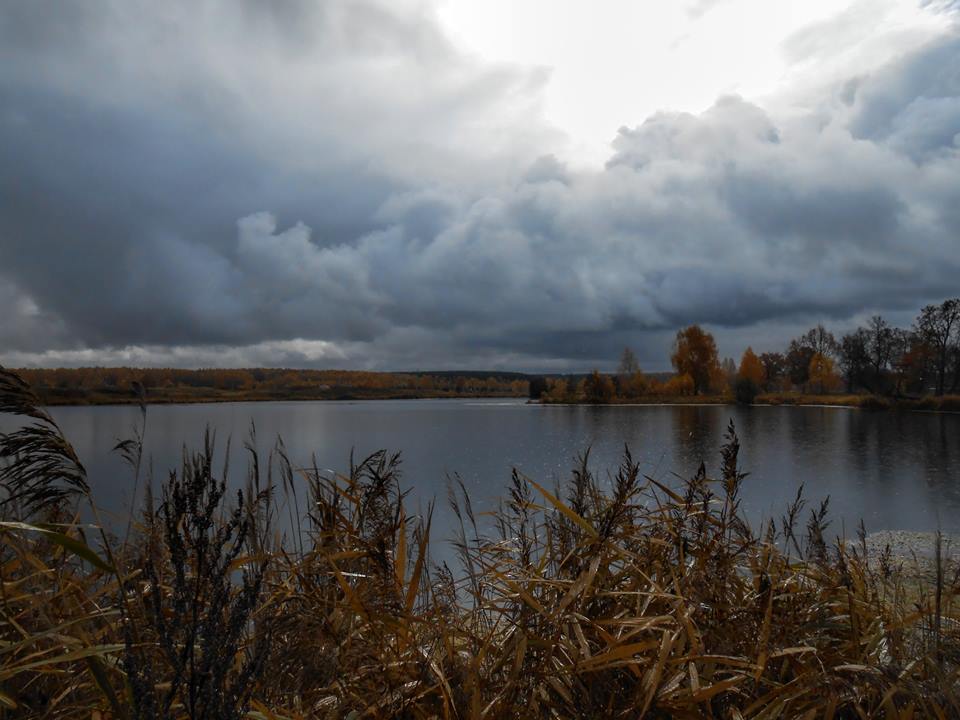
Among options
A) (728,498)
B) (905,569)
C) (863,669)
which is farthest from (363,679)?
(905,569)

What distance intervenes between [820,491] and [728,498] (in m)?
17.3

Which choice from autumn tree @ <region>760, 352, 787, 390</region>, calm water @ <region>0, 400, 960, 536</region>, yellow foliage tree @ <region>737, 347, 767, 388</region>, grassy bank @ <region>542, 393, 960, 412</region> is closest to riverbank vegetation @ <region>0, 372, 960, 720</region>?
calm water @ <region>0, 400, 960, 536</region>

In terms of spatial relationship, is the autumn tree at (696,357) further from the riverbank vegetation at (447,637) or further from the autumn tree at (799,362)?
the riverbank vegetation at (447,637)

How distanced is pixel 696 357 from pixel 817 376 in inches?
690

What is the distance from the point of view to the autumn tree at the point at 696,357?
95.5m

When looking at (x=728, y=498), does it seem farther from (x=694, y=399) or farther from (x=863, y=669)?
(x=694, y=399)

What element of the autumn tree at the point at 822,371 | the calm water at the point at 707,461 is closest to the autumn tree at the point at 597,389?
the autumn tree at the point at 822,371

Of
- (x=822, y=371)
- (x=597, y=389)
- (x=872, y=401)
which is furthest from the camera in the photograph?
(x=597, y=389)

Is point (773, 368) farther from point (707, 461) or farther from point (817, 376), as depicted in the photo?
point (707, 461)

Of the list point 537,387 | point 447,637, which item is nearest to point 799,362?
point 537,387

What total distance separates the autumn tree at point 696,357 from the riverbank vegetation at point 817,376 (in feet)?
0.53

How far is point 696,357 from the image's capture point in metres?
96.4

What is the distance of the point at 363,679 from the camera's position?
2402 millimetres

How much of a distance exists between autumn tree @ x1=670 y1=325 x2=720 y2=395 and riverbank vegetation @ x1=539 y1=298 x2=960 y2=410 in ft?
0.53
